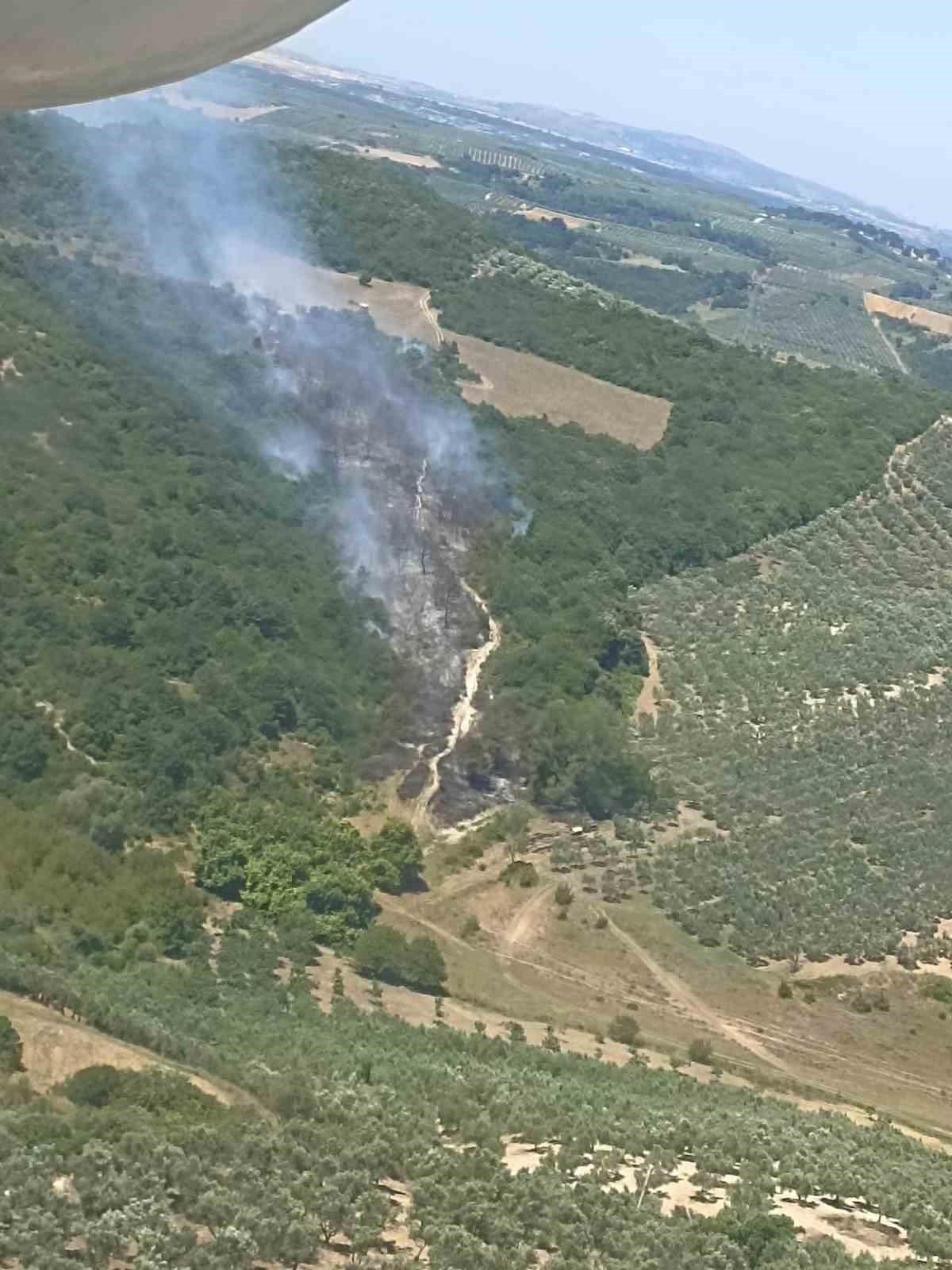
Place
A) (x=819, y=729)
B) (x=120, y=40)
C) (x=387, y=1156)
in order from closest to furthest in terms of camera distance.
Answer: (x=120, y=40)
(x=387, y=1156)
(x=819, y=729)

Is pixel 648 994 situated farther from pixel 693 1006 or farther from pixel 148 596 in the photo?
pixel 148 596

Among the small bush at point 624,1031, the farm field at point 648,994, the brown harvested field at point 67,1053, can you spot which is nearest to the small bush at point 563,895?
the farm field at point 648,994

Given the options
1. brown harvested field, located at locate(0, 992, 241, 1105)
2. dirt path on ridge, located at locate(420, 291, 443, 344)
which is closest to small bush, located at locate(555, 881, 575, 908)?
brown harvested field, located at locate(0, 992, 241, 1105)

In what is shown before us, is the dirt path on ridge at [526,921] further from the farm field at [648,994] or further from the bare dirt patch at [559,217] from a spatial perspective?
the bare dirt patch at [559,217]

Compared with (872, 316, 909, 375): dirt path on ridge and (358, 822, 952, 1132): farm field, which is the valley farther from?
(872, 316, 909, 375): dirt path on ridge

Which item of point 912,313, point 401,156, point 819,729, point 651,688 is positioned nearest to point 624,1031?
point 819,729

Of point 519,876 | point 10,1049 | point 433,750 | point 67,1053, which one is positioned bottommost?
point 519,876

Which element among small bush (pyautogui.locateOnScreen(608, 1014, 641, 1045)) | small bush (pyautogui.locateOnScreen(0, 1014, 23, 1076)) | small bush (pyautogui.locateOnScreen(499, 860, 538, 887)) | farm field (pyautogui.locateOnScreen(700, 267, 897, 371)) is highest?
farm field (pyautogui.locateOnScreen(700, 267, 897, 371))

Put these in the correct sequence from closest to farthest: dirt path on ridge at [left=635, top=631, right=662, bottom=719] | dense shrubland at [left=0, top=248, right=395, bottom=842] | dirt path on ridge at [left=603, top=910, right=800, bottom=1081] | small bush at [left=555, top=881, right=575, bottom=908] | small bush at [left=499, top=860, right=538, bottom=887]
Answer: dirt path on ridge at [left=603, top=910, right=800, bottom=1081] → small bush at [left=555, top=881, right=575, bottom=908] → small bush at [left=499, top=860, right=538, bottom=887] → dense shrubland at [left=0, top=248, right=395, bottom=842] → dirt path on ridge at [left=635, top=631, right=662, bottom=719]
